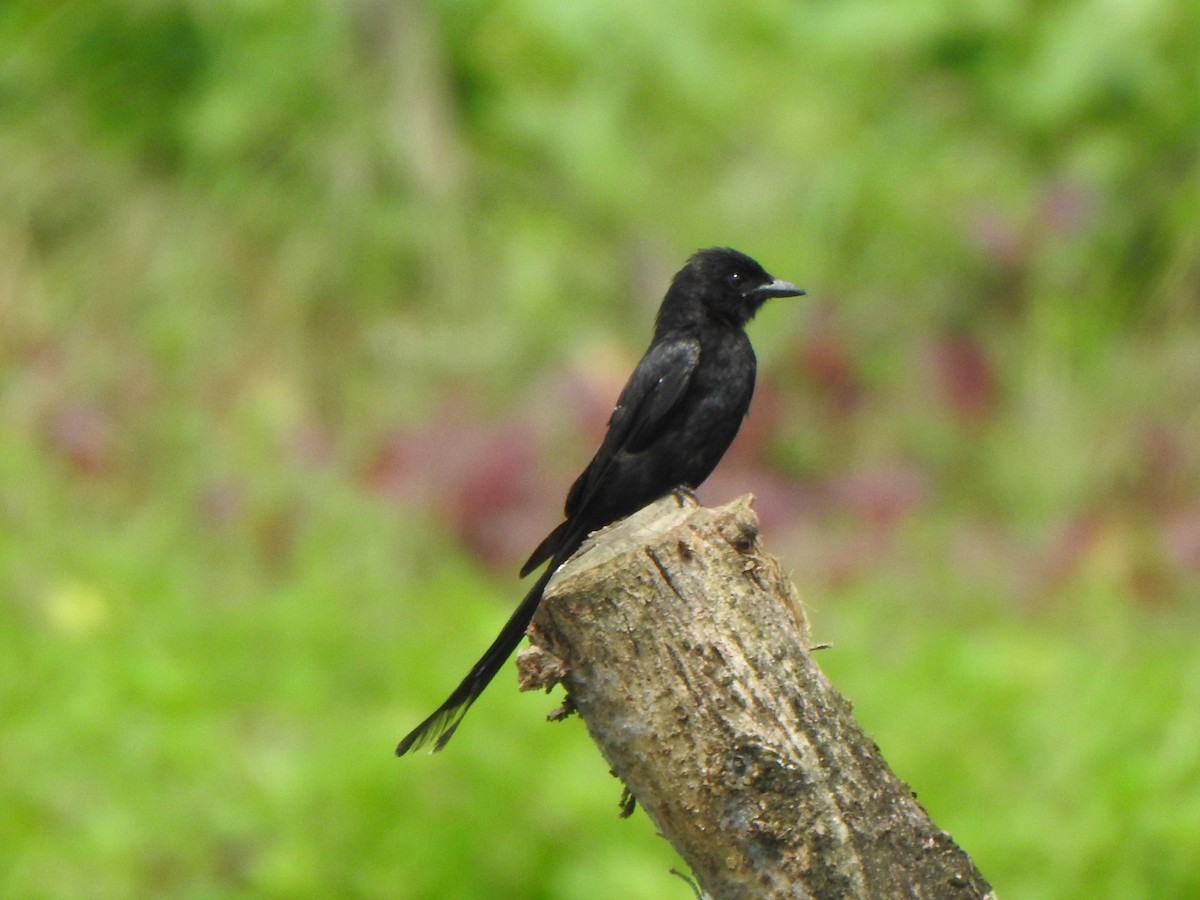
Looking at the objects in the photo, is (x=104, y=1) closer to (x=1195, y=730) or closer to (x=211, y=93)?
(x=211, y=93)

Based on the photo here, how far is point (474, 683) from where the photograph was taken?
2502 mm

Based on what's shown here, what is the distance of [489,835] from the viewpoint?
181 inches

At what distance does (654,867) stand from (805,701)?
2.52 m

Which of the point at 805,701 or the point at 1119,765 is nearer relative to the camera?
Result: the point at 805,701

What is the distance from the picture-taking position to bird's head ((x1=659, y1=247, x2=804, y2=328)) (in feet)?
11.6

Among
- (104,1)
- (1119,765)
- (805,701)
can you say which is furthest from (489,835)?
(104,1)

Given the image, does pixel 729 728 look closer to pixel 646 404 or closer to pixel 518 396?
pixel 646 404

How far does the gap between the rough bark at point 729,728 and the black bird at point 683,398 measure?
36.1 inches

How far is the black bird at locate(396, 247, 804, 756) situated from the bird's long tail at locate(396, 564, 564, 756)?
440 mm

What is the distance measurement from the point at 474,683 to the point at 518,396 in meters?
5.82

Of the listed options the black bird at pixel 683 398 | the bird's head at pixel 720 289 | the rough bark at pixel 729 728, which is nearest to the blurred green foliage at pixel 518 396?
the black bird at pixel 683 398

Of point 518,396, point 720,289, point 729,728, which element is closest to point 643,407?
point 720,289

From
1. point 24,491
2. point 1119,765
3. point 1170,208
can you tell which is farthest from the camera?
point 1170,208

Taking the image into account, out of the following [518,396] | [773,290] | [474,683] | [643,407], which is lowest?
[474,683]
